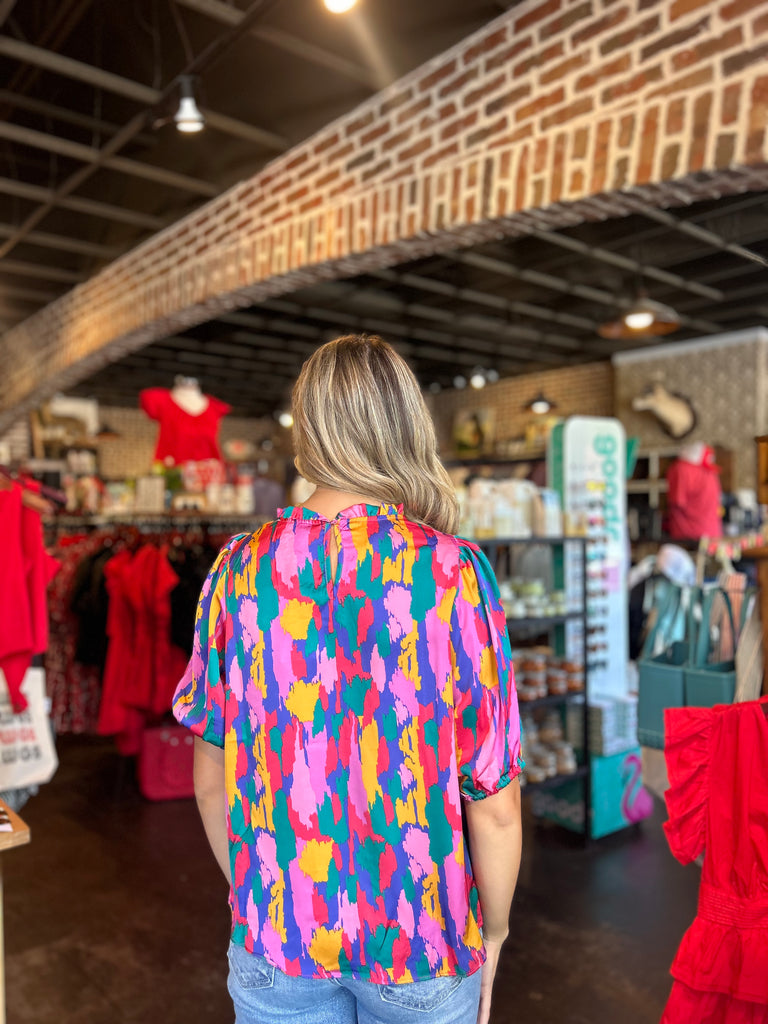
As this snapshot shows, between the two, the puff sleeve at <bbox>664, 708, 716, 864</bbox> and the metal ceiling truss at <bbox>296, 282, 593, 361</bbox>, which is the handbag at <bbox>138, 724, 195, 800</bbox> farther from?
the metal ceiling truss at <bbox>296, 282, 593, 361</bbox>

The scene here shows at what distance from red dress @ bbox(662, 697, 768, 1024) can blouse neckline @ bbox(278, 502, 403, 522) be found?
877 mm

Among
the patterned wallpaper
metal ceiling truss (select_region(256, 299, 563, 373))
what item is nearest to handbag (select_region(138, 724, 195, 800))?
metal ceiling truss (select_region(256, 299, 563, 373))

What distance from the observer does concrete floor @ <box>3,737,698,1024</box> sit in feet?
8.59

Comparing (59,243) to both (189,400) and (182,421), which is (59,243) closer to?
(189,400)

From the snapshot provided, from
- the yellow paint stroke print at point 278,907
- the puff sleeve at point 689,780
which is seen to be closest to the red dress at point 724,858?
the puff sleeve at point 689,780

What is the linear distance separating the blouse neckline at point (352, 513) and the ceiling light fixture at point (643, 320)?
496 centimetres

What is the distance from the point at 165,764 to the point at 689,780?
362cm

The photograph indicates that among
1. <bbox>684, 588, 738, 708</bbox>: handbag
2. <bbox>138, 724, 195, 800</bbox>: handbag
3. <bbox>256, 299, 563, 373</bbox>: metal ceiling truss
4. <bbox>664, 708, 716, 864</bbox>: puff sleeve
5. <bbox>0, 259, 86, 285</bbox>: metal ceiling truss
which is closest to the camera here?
<bbox>664, 708, 716, 864</bbox>: puff sleeve

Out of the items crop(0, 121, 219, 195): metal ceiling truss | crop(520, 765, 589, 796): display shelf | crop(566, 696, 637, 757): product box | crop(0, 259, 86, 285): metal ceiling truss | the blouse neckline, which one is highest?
crop(0, 121, 219, 195): metal ceiling truss

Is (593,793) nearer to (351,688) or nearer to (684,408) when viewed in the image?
(351,688)

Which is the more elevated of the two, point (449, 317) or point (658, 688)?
point (449, 317)

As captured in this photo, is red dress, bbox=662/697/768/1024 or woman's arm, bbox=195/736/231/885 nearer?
woman's arm, bbox=195/736/231/885

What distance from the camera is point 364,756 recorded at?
115cm

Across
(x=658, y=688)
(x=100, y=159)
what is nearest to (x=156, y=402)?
(x=100, y=159)
